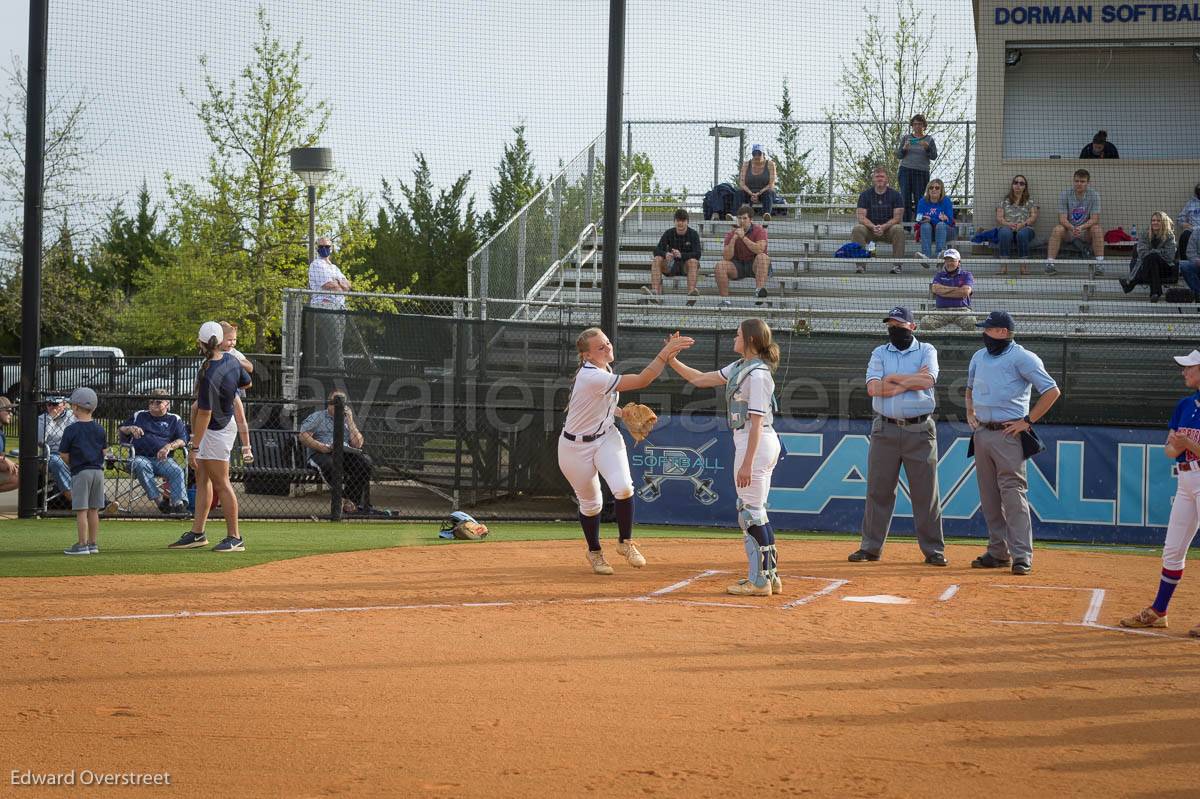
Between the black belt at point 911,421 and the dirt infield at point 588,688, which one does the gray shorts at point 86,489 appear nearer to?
the dirt infield at point 588,688

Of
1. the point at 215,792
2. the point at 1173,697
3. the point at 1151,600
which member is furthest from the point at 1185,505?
the point at 215,792

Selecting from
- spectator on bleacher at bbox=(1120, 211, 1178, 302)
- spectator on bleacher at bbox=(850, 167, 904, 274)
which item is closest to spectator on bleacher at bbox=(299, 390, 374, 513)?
spectator on bleacher at bbox=(850, 167, 904, 274)

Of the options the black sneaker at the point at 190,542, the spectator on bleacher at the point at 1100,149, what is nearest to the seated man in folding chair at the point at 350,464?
the black sneaker at the point at 190,542

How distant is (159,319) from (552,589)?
94.7 feet

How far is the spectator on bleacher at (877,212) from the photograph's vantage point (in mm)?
20453

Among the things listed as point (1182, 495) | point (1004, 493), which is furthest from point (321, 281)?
point (1182, 495)

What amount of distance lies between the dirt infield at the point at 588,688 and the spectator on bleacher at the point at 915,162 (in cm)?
1259

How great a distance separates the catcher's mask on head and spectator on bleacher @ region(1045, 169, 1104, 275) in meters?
11.5

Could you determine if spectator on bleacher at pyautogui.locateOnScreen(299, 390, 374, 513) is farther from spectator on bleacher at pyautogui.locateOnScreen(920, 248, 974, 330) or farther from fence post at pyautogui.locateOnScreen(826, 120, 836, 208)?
fence post at pyautogui.locateOnScreen(826, 120, 836, 208)

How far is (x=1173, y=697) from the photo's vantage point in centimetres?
605

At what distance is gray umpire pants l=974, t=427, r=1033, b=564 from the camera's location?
10.3 metres

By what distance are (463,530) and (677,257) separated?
27.3ft

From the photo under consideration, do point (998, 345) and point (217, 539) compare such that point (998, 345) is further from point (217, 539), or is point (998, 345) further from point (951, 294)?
point (217, 539)

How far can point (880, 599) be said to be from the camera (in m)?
8.80
